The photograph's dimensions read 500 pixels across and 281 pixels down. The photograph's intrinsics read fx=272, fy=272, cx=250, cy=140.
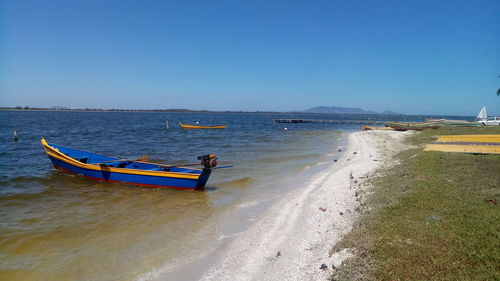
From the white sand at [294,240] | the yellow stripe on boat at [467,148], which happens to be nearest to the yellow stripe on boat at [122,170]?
the white sand at [294,240]

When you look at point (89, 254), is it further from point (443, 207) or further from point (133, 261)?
point (443, 207)

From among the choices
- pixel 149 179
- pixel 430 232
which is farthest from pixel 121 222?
pixel 430 232

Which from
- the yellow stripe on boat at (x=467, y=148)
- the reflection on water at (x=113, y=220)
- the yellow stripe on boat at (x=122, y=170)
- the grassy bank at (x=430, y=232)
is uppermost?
the yellow stripe on boat at (x=467, y=148)

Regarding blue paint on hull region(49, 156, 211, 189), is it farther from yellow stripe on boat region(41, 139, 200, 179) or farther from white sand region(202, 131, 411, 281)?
white sand region(202, 131, 411, 281)

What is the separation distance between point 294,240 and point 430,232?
9.80 feet

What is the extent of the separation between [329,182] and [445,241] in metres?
7.75

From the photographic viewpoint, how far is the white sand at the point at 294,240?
5.50 meters

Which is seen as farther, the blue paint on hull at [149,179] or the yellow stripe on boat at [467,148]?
the yellow stripe on boat at [467,148]

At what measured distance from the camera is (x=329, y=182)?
12766mm

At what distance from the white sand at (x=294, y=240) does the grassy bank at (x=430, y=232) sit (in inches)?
21.3

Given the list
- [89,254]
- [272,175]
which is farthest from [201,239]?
[272,175]

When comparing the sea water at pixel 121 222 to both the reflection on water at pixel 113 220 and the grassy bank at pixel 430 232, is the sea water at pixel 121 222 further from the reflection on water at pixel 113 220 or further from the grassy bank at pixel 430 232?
the grassy bank at pixel 430 232

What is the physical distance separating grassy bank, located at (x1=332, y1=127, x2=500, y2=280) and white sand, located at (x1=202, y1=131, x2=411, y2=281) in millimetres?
542

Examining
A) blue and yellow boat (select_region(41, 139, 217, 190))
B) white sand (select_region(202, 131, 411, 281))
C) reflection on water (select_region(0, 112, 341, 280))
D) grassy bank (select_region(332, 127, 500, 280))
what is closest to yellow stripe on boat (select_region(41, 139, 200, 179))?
blue and yellow boat (select_region(41, 139, 217, 190))
